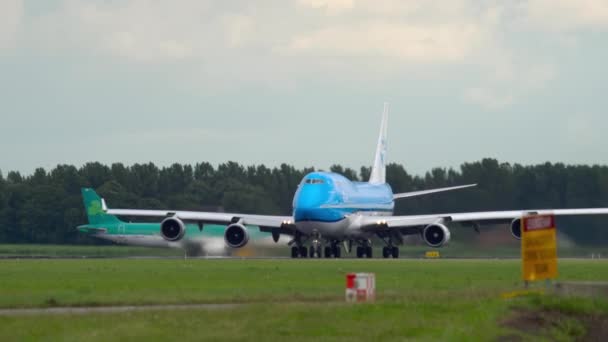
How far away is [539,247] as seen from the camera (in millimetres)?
24750

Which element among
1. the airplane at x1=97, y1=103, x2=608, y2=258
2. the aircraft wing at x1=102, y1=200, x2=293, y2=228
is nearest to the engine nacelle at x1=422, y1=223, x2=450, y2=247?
the airplane at x1=97, y1=103, x2=608, y2=258

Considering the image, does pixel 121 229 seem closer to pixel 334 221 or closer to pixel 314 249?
pixel 314 249

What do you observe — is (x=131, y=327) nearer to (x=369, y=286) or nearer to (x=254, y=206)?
(x=369, y=286)

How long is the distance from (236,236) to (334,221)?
4742mm

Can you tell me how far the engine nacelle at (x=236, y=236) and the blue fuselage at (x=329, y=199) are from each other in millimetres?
2523

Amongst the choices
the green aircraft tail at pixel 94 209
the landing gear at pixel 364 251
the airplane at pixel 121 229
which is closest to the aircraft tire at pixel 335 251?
the landing gear at pixel 364 251

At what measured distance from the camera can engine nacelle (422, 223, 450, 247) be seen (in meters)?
60.1

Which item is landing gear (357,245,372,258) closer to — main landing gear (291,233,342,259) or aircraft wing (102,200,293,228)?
main landing gear (291,233,342,259)

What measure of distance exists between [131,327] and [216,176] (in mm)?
67844

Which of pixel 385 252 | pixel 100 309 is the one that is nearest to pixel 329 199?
pixel 385 252

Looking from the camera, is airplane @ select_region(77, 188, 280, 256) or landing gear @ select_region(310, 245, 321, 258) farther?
airplane @ select_region(77, 188, 280, 256)

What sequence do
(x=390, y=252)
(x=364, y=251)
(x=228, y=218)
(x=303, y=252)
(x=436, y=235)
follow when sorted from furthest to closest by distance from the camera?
1. (x=364, y=251)
2. (x=390, y=252)
3. (x=228, y=218)
4. (x=303, y=252)
5. (x=436, y=235)

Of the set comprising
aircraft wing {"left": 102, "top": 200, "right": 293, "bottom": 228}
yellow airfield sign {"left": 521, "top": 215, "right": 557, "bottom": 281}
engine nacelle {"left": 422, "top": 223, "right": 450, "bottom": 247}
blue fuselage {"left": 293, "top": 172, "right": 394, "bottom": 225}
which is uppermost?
blue fuselage {"left": 293, "top": 172, "right": 394, "bottom": 225}

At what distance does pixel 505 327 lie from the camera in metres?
21.0
